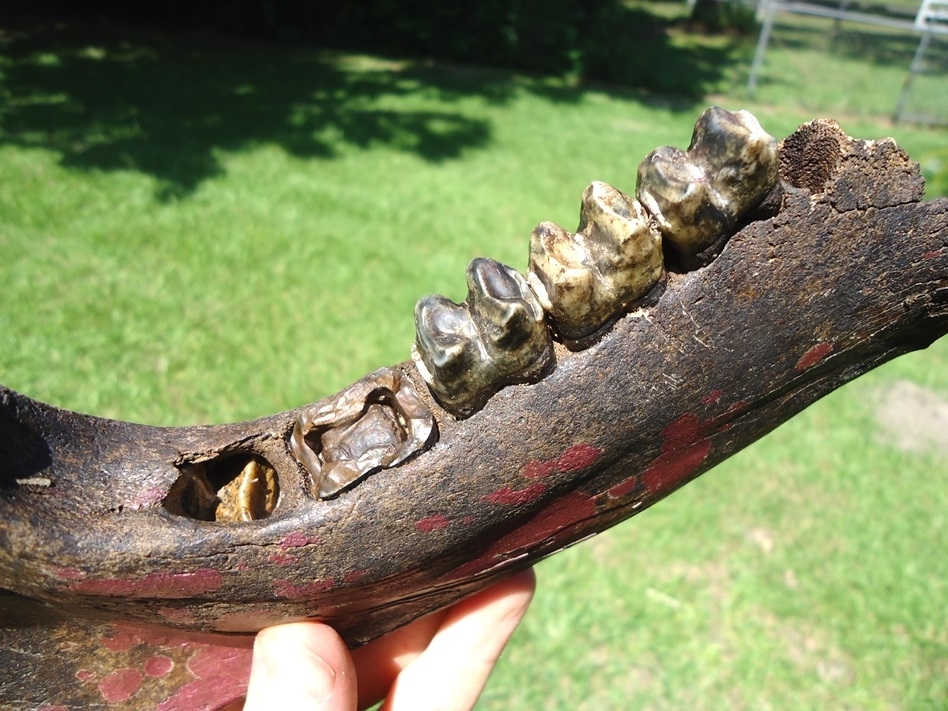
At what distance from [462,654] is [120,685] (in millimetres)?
694

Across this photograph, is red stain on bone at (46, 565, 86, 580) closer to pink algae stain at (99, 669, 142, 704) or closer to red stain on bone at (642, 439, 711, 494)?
pink algae stain at (99, 669, 142, 704)

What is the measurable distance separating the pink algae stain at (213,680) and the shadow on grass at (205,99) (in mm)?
4665

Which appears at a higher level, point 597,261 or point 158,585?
point 597,261

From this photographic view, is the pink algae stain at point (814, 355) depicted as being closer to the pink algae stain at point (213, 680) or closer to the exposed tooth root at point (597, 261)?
the exposed tooth root at point (597, 261)

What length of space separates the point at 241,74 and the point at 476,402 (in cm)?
890

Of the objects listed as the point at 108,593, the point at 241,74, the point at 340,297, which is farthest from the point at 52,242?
the point at 241,74

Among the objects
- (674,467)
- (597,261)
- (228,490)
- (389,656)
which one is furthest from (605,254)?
(389,656)

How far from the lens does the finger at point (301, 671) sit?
113 cm

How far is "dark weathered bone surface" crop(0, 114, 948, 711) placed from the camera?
100 cm

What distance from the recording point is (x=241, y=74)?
878cm

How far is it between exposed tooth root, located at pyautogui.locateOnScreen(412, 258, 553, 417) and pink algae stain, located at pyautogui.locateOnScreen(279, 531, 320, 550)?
0.96 feet

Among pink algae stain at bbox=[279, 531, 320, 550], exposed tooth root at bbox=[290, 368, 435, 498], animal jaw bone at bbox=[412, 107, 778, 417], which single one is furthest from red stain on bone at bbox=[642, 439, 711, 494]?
pink algae stain at bbox=[279, 531, 320, 550]

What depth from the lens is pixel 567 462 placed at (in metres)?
1.10

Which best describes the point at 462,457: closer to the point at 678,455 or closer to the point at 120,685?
the point at 678,455
